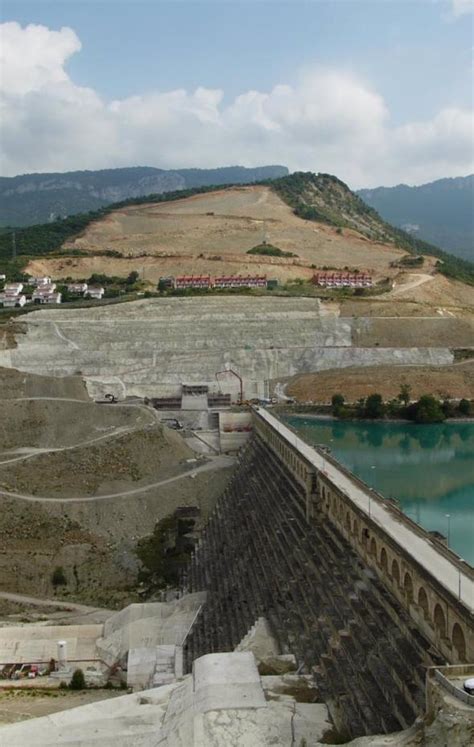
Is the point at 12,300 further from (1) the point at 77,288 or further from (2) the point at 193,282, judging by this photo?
(2) the point at 193,282

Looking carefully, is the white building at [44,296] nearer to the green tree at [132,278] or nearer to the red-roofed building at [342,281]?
the green tree at [132,278]

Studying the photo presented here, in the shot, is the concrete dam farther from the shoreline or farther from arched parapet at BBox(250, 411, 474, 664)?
the shoreline

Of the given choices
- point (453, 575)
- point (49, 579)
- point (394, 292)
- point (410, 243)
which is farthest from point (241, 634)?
point (410, 243)

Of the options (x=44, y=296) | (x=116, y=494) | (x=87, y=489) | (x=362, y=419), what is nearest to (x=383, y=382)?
(x=362, y=419)

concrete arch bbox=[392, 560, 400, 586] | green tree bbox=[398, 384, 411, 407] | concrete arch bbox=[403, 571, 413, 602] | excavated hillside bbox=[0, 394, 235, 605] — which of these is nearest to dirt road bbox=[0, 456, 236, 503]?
excavated hillside bbox=[0, 394, 235, 605]

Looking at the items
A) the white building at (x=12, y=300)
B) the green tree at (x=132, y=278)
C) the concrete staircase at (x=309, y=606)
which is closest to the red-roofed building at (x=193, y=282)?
the green tree at (x=132, y=278)
